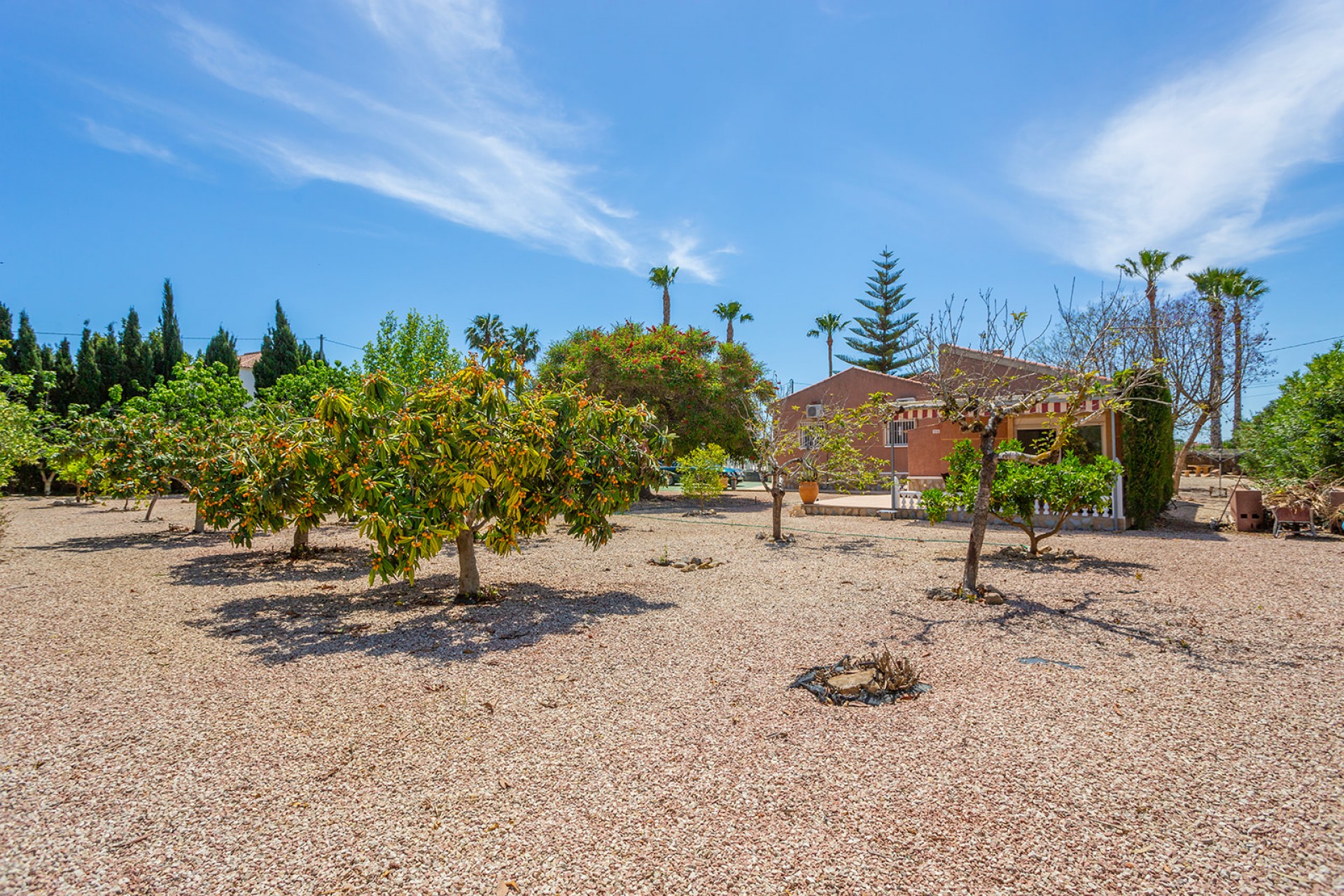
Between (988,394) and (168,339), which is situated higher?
(168,339)

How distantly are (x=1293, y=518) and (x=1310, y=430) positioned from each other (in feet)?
11.2

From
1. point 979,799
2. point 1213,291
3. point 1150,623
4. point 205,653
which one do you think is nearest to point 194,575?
point 205,653

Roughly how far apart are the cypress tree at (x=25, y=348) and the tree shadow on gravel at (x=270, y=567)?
27849 millimetres

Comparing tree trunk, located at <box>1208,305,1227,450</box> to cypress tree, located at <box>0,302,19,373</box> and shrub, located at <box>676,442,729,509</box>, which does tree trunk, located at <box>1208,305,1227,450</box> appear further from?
cypress tree, located at <box>0,302,19,373</box>

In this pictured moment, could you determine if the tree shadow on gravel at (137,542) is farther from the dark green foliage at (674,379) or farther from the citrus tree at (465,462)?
the dark green foliage at (674,379)

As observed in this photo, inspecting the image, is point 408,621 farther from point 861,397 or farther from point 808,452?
point 861,397

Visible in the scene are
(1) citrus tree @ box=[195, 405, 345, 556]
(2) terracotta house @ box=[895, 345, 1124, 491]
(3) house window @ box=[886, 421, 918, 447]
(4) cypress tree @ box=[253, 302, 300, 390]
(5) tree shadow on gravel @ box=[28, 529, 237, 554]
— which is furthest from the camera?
(4) cypress tree @ box=[253, 302, 300, 390]

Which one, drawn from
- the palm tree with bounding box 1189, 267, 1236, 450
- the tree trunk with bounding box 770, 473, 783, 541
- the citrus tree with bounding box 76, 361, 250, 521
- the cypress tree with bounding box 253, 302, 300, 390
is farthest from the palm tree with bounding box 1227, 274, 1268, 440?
the cypress tree with bounding box 253, 302, 300, 390

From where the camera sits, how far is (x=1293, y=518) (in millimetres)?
11391

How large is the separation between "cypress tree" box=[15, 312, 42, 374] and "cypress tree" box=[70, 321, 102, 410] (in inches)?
54.1

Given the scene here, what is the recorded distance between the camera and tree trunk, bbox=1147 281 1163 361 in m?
19.5

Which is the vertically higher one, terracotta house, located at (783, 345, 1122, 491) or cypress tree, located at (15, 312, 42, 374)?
cypress tree, located at (15, 312, 42, 374)

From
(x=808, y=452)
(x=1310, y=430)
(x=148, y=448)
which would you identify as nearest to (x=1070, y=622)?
(x=808, y=452)

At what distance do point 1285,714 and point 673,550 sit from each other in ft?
26.2
